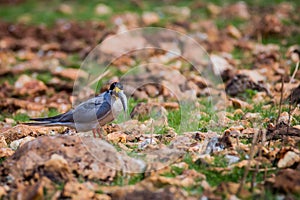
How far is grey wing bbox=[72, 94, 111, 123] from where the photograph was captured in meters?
6.50

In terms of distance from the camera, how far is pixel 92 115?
21.3ft

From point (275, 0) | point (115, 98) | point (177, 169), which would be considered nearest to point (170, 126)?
point (115, 98)

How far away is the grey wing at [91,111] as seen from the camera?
650 centimetres

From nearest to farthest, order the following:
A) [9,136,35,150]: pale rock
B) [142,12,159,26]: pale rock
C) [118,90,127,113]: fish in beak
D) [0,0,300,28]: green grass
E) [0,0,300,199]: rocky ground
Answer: [0,0,300,199]: rocky ground → [9,136,35,150]: pale rock → [118,90,127,113]: fish in beak → [142,12,159,26]: pale rock → [0,0,300,28]: green grass

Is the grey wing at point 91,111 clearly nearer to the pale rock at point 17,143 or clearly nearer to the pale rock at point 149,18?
the pale rock at point 17,143

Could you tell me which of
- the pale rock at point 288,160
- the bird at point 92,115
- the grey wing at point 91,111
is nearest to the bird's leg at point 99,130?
the bird at point 92,115

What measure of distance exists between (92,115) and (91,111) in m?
0.05

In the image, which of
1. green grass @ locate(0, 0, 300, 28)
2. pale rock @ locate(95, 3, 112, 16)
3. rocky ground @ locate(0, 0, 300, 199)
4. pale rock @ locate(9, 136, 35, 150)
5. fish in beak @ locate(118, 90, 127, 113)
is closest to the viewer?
rocky ground @ locate(0, 0, 300, 199)

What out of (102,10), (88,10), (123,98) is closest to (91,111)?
(123,98)

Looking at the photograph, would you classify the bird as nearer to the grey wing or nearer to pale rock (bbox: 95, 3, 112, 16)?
the grey wing

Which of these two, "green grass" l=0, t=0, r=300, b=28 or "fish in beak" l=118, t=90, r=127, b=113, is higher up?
"green grass" l=0, t=0, r=300, b=28

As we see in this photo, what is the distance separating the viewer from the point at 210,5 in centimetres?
1488

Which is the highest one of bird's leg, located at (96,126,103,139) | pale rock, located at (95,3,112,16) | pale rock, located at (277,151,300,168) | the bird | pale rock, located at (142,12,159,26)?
pale rock, located at (95,3,112,16)

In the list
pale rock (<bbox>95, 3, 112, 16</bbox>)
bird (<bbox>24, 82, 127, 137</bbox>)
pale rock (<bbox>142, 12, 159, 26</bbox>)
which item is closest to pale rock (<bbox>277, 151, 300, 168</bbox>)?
bird (<bbox>24, 82, 127, 137</bbox>)
